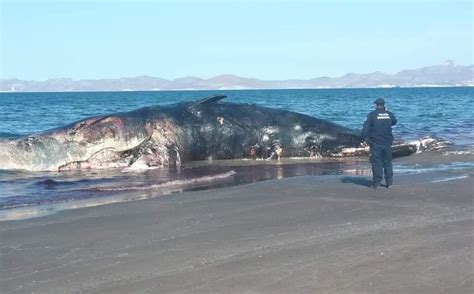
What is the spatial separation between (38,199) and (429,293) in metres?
7.18

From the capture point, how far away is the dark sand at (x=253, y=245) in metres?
4.98

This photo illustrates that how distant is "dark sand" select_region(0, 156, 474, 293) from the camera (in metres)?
4.98

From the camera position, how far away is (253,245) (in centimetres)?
614

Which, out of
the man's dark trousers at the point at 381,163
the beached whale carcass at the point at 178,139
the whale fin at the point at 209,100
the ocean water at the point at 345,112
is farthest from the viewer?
the ocean water at the point at 345,112

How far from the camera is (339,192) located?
9.37m

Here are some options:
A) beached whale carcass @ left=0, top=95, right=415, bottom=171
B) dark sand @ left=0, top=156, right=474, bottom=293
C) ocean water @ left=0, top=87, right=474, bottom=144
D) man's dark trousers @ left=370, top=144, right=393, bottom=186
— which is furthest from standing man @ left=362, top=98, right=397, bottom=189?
ocean water @ left=0, top=87, right=474, bottom=144

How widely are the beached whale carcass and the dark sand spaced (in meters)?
5.74

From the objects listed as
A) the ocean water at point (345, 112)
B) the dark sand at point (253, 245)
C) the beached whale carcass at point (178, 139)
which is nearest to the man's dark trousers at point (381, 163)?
the dark sand at point (253, 245)

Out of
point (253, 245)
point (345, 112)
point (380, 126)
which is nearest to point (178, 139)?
point (380, 126)

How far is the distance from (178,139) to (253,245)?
9335 mm

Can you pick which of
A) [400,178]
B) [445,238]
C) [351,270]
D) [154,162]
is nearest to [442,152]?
[400,178]

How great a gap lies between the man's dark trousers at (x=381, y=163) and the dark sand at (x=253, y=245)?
74cm

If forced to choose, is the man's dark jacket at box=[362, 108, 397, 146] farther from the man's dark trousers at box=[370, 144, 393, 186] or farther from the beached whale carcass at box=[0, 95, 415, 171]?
the beached whale carcass at box=[0, 95, 415, 171]

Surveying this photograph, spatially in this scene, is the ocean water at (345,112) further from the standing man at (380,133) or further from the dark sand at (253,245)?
the dark sand at (253,245)
